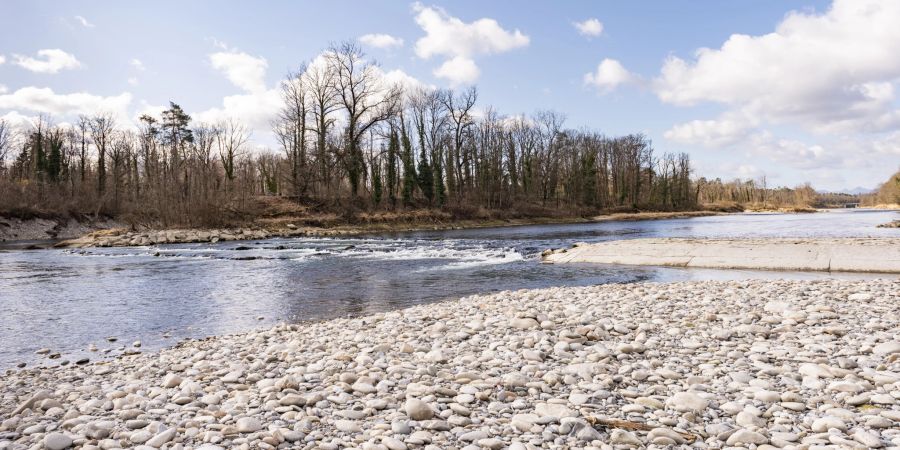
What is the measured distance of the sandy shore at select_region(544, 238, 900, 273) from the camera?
16.2 meters

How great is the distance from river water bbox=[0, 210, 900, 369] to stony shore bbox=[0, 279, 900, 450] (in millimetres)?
2373

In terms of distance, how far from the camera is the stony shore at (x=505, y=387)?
4.02m

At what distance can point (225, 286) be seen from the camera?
16.1m

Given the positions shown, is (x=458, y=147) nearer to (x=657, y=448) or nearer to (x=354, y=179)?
(x=354, y=179)

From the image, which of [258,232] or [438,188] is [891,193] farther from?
[258,232]

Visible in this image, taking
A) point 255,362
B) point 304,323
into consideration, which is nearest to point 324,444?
point 255,362

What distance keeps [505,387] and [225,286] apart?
1327 centimetres

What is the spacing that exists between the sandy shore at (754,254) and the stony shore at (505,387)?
30.6ft

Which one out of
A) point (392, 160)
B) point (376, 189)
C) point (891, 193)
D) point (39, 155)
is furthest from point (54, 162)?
point (891, 193)

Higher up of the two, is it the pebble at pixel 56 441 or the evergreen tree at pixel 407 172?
the evergreen tree at pixel 407 172

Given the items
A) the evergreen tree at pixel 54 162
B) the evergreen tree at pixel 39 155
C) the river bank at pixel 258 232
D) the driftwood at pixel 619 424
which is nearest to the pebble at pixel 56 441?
the driftwood at pixel 619 424

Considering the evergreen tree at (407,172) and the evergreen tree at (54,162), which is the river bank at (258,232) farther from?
the evergreen tree at (54,162)

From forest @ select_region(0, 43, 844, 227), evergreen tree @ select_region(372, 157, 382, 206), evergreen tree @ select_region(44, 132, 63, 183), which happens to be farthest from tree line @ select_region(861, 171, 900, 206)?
evergreen tree @ select_region(44, 132, 63, 183)

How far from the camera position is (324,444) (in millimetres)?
3898
